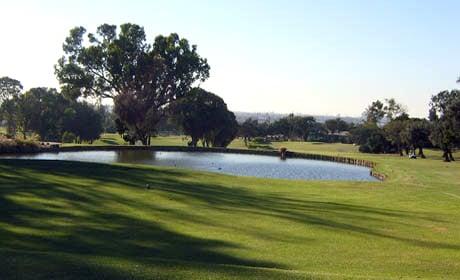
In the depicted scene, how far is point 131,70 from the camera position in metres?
68.9

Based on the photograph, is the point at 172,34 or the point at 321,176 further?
the point at 172,34

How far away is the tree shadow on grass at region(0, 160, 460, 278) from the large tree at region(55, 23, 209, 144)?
1725 inches

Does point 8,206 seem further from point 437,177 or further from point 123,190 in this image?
point 437,177

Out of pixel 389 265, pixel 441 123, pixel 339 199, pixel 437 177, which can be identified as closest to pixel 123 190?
pixel 339 199

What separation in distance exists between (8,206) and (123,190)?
5.50 metres

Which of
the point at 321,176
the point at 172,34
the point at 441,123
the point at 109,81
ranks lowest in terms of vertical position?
the point at 321,176

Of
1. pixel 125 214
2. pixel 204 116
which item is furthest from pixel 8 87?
pixel 125 214

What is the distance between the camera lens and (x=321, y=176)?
39812mm

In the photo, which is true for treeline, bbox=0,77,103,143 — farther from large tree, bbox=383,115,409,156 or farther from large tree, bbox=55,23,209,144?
large tree, bbox=383,115,409,156

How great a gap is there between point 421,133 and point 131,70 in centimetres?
3901

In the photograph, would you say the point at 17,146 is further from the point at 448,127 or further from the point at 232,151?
the point at 448,127

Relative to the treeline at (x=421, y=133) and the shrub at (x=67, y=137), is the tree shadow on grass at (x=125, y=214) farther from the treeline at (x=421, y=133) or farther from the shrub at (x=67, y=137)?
the shrub at (x=67, y=137)

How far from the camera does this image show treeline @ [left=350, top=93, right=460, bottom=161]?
53.8 meters

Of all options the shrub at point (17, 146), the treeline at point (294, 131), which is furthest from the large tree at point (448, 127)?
the treeline at point (294, 131)
